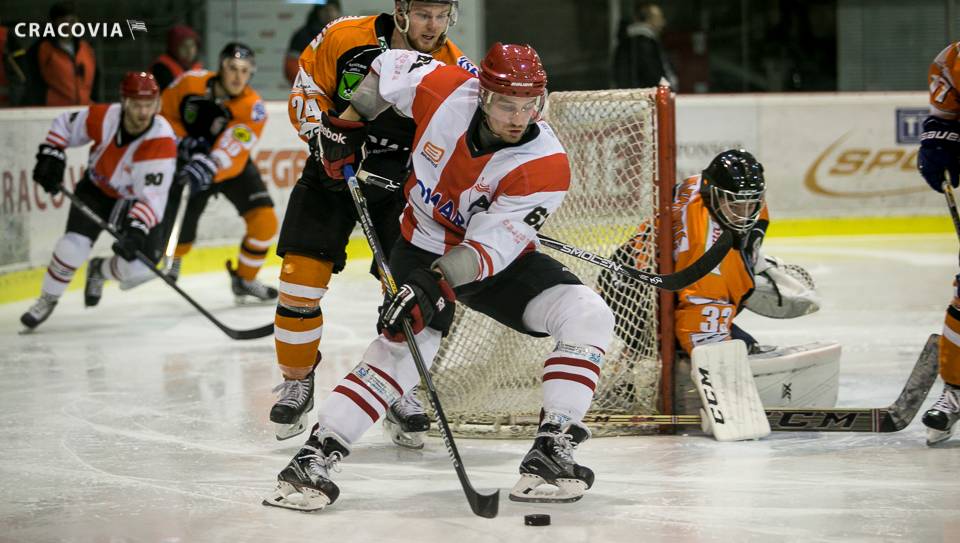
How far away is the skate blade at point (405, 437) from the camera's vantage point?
3.33 meters

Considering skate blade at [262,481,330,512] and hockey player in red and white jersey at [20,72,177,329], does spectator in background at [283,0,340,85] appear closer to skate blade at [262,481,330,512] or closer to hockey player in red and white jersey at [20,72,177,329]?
hockey player in red and white jersey at [20,72,177,329]

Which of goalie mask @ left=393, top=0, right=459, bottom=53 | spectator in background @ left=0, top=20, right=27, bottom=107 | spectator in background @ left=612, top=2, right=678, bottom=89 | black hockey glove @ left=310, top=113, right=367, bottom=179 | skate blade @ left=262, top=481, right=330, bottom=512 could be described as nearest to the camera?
skate blade @ left=262, top=481, right=330, bottom=512

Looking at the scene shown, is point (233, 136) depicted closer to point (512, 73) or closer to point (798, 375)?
point (798, 375)

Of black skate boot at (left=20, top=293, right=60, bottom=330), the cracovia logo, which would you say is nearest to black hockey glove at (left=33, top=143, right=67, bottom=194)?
black skate boot at (left=20, top=293, right=60, bottom=330)

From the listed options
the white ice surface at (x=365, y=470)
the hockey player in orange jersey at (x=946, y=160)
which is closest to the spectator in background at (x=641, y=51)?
the white ice surface at (x=365, y=470)

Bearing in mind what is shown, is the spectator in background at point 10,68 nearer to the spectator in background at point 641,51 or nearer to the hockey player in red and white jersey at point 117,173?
the hockey player in red and white jersey at point 117,173

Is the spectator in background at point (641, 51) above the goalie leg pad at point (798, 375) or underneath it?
above

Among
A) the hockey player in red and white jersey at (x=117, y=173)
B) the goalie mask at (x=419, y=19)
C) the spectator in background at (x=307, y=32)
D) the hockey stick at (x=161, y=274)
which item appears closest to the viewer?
the goalie mask at (x=419, y=19)

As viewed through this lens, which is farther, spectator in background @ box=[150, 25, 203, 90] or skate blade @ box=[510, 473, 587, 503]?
spectator in background @ box=[150, 25, 203, 90]

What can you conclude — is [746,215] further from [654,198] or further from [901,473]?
[901,473]

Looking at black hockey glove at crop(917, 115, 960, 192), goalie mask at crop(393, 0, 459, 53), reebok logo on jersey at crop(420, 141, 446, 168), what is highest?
goalie mask at crop(393, 0, 459, 53)

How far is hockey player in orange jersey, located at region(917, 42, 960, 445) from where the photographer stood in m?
3.32

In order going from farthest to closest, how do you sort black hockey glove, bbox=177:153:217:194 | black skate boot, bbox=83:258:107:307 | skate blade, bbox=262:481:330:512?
black hockey glove, bbox=177:153:217:194
black skate boot, bbox=83:258:107:307
skate blade, bbox=262:481:330:512

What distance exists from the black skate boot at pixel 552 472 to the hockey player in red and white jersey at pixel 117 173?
2867mm
